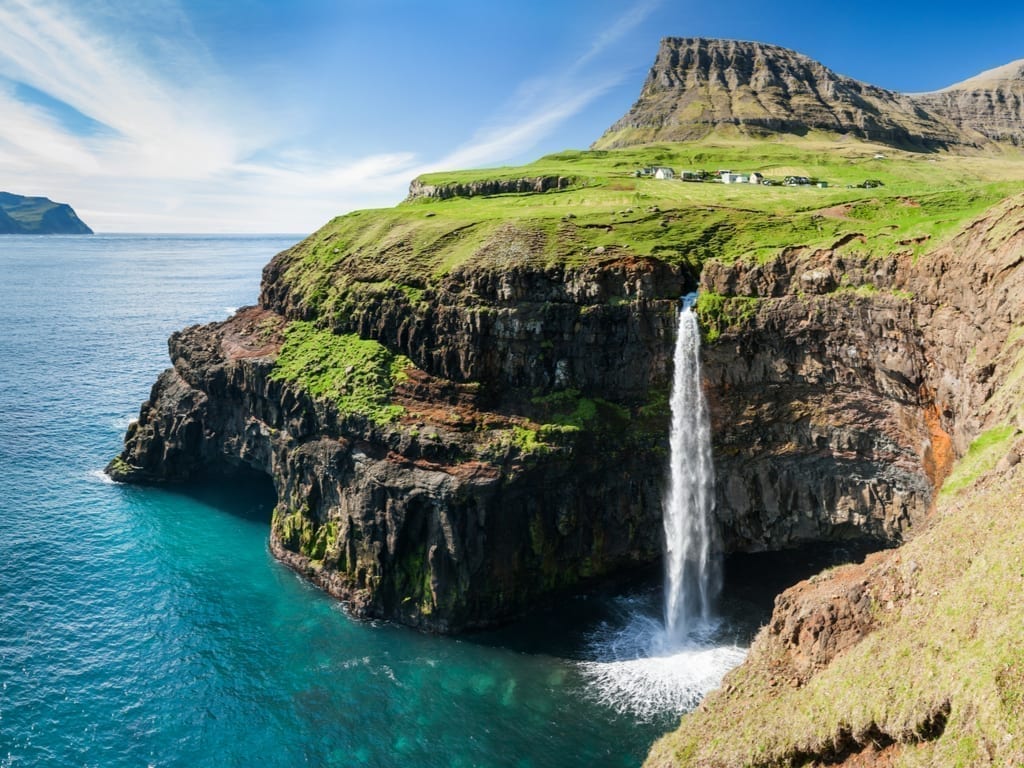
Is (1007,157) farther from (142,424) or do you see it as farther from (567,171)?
(142,424)

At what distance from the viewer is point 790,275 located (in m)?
46.2

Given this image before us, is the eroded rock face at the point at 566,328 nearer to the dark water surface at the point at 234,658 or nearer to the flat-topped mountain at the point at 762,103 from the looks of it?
the dark water surface at the point at 234,658

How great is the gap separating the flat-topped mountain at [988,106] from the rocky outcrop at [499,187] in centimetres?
8683

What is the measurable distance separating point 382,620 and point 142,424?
39215mm

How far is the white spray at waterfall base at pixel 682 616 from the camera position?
3738cm

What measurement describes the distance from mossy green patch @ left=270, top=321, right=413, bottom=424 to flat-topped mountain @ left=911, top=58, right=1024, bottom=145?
117661 millimetres

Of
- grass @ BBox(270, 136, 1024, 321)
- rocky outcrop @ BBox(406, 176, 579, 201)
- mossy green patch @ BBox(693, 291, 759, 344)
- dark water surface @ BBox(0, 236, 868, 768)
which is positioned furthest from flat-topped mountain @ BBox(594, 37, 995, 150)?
dark water surface @ BBox(0, 236, 868, 768)

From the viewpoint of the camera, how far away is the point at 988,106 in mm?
118188

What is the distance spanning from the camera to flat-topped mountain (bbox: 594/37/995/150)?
335ft

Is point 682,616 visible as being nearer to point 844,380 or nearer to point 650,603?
point 650,603

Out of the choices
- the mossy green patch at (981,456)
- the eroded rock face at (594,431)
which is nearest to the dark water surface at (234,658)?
the eroded rock face at (594,431)

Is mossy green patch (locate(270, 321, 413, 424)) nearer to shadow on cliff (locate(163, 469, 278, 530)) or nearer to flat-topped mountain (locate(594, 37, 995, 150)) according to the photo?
shadow on cliff (locate(163, 469, 278, 530))

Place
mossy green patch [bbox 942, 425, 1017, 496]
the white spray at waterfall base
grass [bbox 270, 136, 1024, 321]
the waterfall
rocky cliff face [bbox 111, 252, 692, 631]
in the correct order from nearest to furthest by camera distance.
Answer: mossy green patch [bbox 942, 425, 1017, 496], the white spray at waterfall base, rocky cliff face [bbox 111, 252, 692, 631], the waterfall, grass [bbox 270, 136, 1024, 321]

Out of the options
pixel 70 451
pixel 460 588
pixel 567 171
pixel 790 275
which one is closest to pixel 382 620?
pixel 460 588
